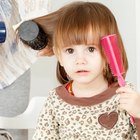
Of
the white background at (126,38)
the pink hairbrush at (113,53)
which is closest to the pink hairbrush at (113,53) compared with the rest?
the pink hairbrush at (113,53)

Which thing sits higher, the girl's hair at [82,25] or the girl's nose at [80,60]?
the girl's hair at [82,25]

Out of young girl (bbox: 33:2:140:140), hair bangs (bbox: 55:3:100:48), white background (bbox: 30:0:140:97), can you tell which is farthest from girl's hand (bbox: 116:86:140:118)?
white background (bbox: 30:0:140:97)

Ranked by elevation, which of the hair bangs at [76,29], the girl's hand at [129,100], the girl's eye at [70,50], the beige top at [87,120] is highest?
the hair bangs at [76,29]

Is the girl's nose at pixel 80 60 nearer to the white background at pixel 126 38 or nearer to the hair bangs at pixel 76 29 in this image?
the hair bangs at pixel 76 29

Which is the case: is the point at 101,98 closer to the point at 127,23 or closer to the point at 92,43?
the point at 92,43

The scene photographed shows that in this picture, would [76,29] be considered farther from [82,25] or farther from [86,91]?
[86,91]

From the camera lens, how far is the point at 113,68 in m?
0.67

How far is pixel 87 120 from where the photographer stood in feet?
2.38

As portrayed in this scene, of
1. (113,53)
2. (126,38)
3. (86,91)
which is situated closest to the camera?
(113,53)

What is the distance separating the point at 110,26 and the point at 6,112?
0.38m

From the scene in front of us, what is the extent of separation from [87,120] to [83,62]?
12 centimetres

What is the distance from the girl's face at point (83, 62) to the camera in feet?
2.33

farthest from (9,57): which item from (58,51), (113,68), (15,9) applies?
(113,68)

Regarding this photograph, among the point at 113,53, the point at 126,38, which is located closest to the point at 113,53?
the point at 113,53
